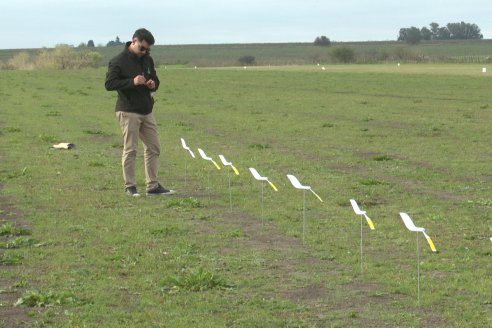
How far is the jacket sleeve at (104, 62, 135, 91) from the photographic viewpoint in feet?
42.0

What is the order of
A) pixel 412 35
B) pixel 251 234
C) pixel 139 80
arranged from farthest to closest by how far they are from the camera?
pixel 412 35 → pixel 139 80 → pixel 251 234

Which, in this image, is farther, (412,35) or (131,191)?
(412,35)

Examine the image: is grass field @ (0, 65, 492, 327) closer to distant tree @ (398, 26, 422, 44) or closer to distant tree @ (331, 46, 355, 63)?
distant tree @ (331, 46, 355, 63)

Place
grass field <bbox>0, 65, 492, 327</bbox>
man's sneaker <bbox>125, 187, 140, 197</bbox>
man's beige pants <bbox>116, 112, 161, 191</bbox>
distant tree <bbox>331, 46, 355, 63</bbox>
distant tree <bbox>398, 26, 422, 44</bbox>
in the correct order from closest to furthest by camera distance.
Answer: grass field <bbox>0, 65, 492, 327</bbox>, man's beige pants <bbox>116, 112, 161, 191</bbox>, man's sneaker <bbox>125, 187, 140, 197</bbox>, distant tree <bbox>331, 46, 355, 63</bbox>, distant tree <bbox>398, 26, 422, 44</bbox>

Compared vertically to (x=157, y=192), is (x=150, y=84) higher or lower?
higher

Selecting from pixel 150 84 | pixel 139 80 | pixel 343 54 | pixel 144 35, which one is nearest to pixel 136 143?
pixel 150 84

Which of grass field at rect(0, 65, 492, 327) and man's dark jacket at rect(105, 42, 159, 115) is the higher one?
man's dark jacket at rect(105, 42, 159, 115)

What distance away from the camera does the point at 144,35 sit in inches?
497

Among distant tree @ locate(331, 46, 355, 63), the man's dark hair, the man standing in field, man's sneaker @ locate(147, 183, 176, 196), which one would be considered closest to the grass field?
man's sneaker @ locate(147, 183, 176, 196)

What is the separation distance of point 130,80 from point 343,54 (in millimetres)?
111773

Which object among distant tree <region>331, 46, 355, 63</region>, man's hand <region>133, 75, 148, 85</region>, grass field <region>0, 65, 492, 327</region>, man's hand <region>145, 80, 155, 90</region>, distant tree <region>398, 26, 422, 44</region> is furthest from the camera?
distant tree <region>398, 26, 422, 44</region>

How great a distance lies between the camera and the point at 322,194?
13.1m

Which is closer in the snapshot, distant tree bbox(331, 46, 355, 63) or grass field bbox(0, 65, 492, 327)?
grass field bbox(0, 65, 492, 327)

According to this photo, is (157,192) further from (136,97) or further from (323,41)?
(323,41)
